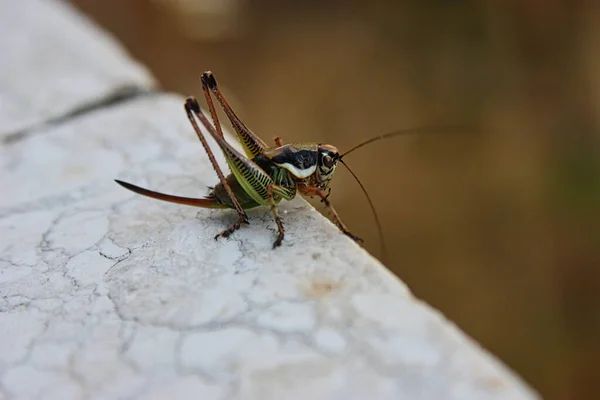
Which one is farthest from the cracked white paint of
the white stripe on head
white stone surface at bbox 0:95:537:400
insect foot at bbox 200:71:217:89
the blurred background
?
the blurred background

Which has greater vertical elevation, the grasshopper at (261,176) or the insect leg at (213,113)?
the insect leg at (213,113)

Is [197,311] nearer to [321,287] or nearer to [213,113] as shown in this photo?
[321,287]

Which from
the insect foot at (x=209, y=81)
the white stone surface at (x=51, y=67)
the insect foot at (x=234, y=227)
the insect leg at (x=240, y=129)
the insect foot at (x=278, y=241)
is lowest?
the insect foot at (x=278, y=241)

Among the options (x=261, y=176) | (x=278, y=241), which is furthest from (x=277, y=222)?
(x=261, y=176)

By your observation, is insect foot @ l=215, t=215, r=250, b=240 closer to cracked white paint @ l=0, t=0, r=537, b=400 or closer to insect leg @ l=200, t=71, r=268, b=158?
cracked white paint @ l=0, t=0, r=537, b=400

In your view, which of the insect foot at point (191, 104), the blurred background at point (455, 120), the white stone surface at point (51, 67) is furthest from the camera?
the blurred background at point (455, 120)

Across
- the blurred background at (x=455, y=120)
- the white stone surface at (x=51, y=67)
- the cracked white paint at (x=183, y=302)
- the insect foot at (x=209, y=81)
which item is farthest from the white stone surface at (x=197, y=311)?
the blurred background at (x=455, y=120)

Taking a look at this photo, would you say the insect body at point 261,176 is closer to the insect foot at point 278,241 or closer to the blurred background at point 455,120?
the insect foot at point 278,241
